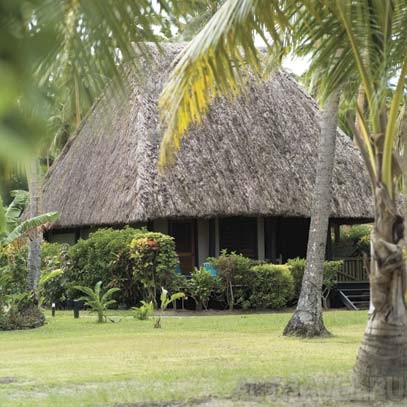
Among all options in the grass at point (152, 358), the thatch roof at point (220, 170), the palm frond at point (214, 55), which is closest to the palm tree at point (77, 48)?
the palm frond at point (214, 55)

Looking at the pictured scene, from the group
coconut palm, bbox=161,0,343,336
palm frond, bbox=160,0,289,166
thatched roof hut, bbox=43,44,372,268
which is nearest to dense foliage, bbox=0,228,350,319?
thatched roof hut, bbox=43,44,372,268

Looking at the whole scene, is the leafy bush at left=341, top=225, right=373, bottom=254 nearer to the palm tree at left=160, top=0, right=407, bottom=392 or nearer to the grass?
the grass

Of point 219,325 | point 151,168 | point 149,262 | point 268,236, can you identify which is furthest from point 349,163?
point 219,325

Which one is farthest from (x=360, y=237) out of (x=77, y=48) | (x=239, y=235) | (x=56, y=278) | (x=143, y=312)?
(x=77, y=48)

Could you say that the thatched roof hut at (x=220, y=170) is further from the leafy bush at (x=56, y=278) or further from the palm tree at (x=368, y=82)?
the palm tree at (x=368, y=82)

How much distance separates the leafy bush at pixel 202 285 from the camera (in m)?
17.0

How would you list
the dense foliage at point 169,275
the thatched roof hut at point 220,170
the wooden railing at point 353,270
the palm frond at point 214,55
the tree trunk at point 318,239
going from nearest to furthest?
1. the palm frond at point 214,55
2. the tree trunk at point 318,239
3. the dense foliage at point 169,275
4. the thatched roof hut at point 220,170
5. the wooden railing at point 353,270

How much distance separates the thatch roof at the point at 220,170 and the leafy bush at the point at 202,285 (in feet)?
5.17

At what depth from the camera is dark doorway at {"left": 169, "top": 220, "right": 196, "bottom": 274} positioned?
64.5ft

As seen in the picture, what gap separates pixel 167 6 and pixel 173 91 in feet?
13.9

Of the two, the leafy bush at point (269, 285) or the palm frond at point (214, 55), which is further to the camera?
the leafy bush at point (269, 285)

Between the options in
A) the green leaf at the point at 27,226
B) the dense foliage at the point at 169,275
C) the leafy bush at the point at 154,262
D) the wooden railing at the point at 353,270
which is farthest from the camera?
the wooden railing at the point at 353,270

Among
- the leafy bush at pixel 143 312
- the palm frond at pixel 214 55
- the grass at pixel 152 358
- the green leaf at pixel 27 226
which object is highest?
the palm frond at pixel 214 55

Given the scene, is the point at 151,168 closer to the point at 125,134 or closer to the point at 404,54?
the point at 125,134
